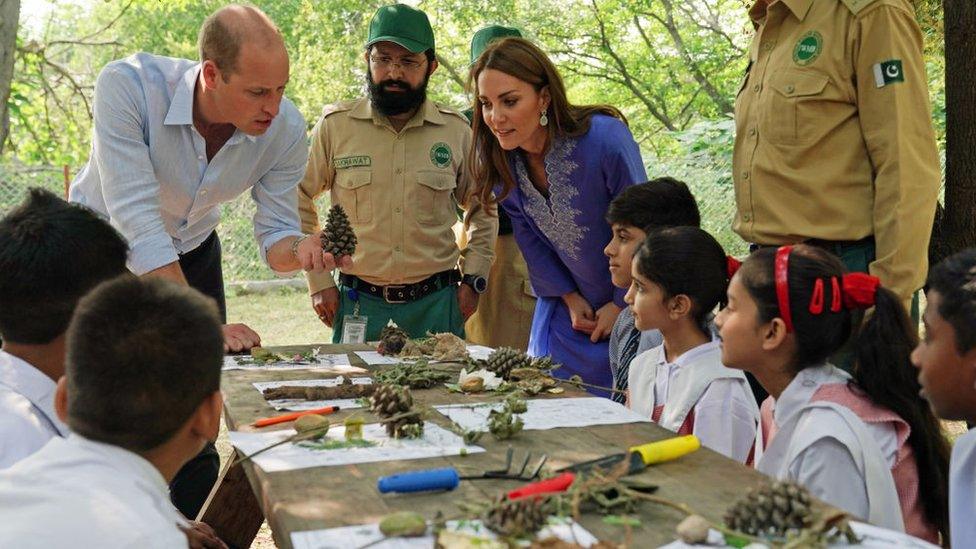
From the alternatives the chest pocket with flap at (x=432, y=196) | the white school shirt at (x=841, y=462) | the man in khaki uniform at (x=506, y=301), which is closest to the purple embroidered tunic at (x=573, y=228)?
the chest pocket with flap at (x=432, y=196)

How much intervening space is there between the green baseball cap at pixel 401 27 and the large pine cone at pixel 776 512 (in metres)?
3.59

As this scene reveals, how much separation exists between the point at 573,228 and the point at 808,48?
1.25 m

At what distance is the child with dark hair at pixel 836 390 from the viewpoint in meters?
2.25

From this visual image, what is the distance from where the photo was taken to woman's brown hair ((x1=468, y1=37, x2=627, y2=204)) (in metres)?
4.05

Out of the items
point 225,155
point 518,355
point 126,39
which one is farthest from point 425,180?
point 126,39

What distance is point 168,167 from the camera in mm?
4039

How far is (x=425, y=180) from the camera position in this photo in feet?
16.7

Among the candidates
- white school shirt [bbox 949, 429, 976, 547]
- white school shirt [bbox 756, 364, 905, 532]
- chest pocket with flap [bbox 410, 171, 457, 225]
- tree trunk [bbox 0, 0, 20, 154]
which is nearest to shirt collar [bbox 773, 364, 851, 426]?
white school shirt [bbox 756, 364, 905, 532]

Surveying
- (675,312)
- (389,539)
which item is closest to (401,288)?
(675,312)

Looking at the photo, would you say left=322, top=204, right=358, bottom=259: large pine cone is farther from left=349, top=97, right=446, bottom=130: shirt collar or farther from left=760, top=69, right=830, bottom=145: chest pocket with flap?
left=760, top=69, right=830, bottom=145: chest pocket with flap

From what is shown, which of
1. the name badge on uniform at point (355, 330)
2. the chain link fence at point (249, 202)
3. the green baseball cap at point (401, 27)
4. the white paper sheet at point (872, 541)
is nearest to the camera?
the white paper sheet at point (872, 541)

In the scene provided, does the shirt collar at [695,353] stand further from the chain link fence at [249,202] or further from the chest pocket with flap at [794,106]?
the chain link fence at [249,202]

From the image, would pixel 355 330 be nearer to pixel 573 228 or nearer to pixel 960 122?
pixel 573 228

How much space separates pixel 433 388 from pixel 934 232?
8.04 feet
